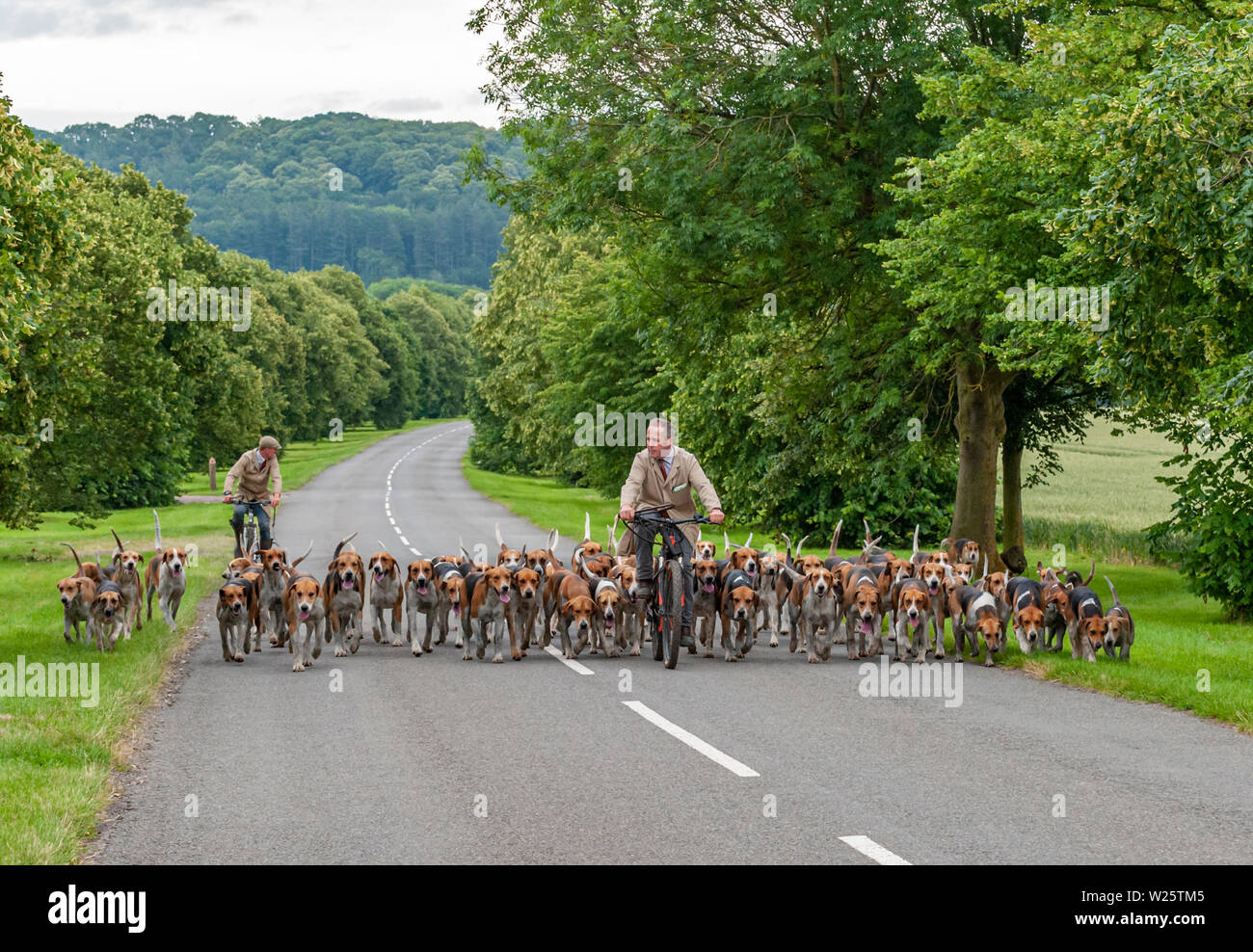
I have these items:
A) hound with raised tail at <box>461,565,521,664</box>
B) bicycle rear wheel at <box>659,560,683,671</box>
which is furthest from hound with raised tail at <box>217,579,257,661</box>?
bicycle rear wheel at <box>659,560,683,671</box>

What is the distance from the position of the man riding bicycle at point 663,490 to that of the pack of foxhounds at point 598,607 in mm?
237

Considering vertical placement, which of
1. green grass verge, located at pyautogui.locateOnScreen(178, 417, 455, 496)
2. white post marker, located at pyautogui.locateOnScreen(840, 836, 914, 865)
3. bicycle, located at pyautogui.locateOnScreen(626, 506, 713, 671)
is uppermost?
bicycle, located at pyautogui.locateOnScreen(626, 506, 713, 671)

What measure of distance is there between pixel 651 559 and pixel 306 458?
229 ft

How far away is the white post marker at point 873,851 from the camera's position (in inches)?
257

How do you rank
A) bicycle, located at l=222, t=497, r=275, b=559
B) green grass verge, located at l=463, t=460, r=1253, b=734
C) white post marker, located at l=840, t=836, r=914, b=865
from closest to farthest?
1. white post marker, located at l=840, t=836, r=914, b=865
2. green grass verge, located at l=463, t=460, r=1253, b=734
3. bicycle, located at l=222, t=497, r=275, b=559

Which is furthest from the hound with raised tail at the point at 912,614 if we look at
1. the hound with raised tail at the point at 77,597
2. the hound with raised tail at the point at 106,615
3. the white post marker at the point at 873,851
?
the hound with raised tail at the point at 77,597

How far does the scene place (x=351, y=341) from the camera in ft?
369

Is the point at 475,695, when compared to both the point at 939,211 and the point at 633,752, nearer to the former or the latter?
the point at 633,752

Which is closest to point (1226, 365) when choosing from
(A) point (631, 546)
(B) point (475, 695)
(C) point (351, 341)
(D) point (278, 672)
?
(A) point (631, 546)

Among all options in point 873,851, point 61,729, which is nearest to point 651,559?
point 61,729

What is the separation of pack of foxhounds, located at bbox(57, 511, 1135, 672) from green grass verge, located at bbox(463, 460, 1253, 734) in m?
0.50

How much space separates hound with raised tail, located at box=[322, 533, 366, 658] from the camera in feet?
47.2

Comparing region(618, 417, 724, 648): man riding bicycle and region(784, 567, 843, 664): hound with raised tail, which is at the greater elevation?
region(618, 417, 724, 648): man riding bicycle

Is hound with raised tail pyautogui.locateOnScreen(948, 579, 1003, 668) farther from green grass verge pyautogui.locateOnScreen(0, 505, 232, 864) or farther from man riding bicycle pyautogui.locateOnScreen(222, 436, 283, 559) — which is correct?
man riding bicycle pyautogui.locateOnScreen(222, 436, 283, 559)
